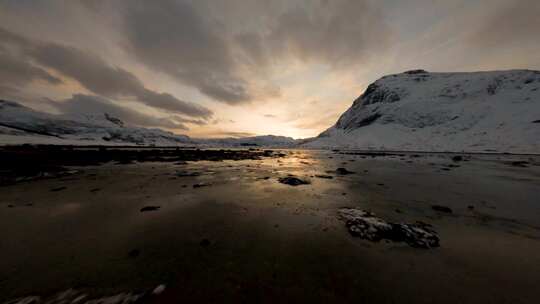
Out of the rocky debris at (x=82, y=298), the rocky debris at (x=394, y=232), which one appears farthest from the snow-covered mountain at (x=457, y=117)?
the rocky debris at (x=82, y=298)

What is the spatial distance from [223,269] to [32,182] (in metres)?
14.0

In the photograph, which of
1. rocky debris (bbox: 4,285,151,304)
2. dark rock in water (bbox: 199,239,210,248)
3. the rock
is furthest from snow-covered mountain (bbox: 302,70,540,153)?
rocky debris (bbox: 4,285,151,304)

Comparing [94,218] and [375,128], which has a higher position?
[375,128]

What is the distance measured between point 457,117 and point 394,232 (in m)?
97.9

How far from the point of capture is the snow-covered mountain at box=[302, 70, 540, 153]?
177ft

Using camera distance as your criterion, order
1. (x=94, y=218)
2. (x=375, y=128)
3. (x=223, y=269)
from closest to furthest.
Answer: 1. (x=223, y=269)
2. (x=94, y=218)
3. (x=375, y=128)

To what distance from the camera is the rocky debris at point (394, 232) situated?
4219 millimetres

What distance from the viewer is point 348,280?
3.02 metres

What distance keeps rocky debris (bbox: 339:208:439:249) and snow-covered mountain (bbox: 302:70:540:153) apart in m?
69.5

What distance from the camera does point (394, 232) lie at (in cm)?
452

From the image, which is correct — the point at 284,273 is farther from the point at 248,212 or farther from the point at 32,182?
the point at 32,182

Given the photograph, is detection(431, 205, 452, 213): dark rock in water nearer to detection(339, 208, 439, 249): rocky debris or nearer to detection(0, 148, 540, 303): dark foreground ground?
detection(0, 148, 540, 303): dark foreground ground

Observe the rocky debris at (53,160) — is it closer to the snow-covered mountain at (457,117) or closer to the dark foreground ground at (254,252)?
the dark foreground ground at (254,252)

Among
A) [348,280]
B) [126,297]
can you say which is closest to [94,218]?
[126,297]
